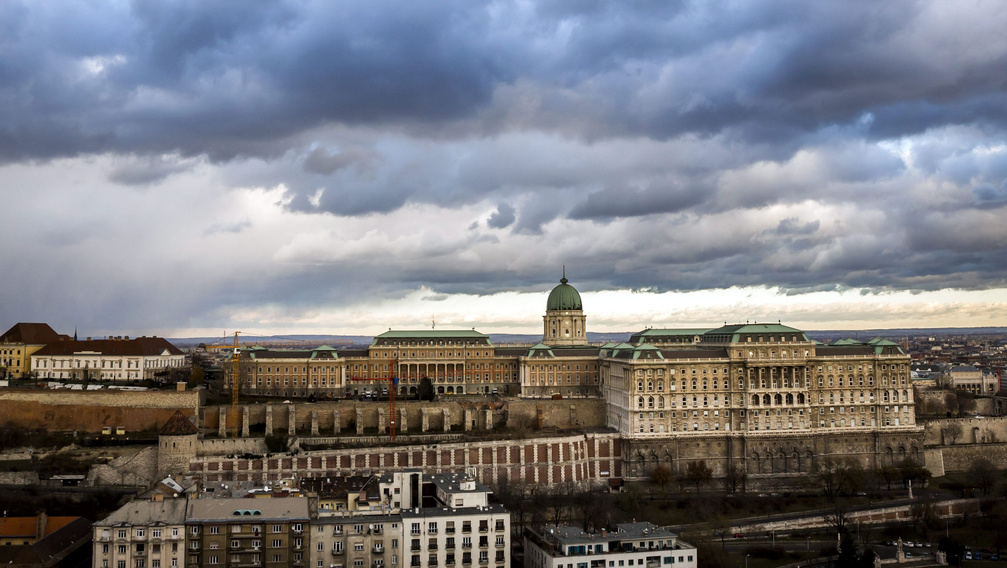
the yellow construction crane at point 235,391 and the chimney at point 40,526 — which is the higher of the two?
the yellow construction crane at point 235,391

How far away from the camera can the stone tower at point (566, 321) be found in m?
182

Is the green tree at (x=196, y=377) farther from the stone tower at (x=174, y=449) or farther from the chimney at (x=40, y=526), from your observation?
the chimney at (x=40, y=526)

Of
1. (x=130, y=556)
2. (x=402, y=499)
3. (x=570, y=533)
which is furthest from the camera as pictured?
(x=402, y=499)

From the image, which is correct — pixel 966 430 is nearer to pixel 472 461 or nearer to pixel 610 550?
pixel 472 461

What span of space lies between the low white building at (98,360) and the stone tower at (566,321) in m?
70.9

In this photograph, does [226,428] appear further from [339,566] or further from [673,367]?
[673,367]

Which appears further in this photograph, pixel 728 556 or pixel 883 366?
pixel 883 366

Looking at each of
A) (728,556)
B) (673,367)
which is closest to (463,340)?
(673,367)

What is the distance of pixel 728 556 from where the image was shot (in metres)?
95.2

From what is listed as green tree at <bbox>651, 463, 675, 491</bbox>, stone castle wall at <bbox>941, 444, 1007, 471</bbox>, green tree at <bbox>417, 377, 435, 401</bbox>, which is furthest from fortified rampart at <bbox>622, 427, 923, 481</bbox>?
green tree at <bbox>417, 377, 435, 401</bbox>

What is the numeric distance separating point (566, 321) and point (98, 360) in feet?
273

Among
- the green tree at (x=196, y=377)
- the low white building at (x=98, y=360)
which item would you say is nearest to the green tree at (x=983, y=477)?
the green tree at (x=196, y=377)

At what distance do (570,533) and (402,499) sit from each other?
18.1 metres

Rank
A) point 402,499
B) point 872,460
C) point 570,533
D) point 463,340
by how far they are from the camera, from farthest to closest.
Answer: point 463,340 < point 872,460 < point 402,499 < point 570,533
